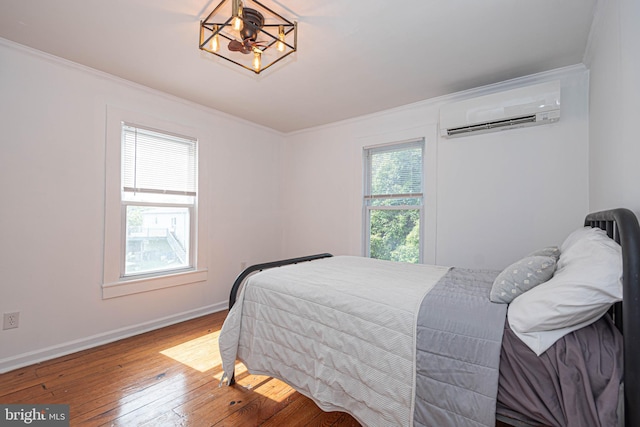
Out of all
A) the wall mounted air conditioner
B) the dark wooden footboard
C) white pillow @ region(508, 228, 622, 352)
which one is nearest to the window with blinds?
the dark wooden footboard

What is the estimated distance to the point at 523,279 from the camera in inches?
52.7

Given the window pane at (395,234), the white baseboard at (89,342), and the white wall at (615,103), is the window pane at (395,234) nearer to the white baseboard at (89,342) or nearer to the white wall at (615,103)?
the white wall at (615,103)

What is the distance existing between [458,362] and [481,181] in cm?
220

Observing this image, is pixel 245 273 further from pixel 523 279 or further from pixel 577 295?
pixel 577 295

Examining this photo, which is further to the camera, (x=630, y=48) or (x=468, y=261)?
(x=468, y=261)

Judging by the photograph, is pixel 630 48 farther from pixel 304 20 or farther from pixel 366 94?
pixel 366 94

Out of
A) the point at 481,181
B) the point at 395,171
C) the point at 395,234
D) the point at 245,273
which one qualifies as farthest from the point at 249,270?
the point at 481,181

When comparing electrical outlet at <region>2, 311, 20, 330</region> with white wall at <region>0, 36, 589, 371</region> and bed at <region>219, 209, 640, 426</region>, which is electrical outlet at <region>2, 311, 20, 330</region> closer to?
white wall at <region>0, 36, 589, 371</region>

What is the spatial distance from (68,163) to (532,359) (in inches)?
136

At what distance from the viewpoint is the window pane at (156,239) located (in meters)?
2.97

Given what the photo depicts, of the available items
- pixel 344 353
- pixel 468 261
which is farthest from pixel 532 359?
pixel 468 261

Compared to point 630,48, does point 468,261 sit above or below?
below

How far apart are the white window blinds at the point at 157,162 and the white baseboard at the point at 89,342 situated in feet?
4.52

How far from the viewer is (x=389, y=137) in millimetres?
3496
